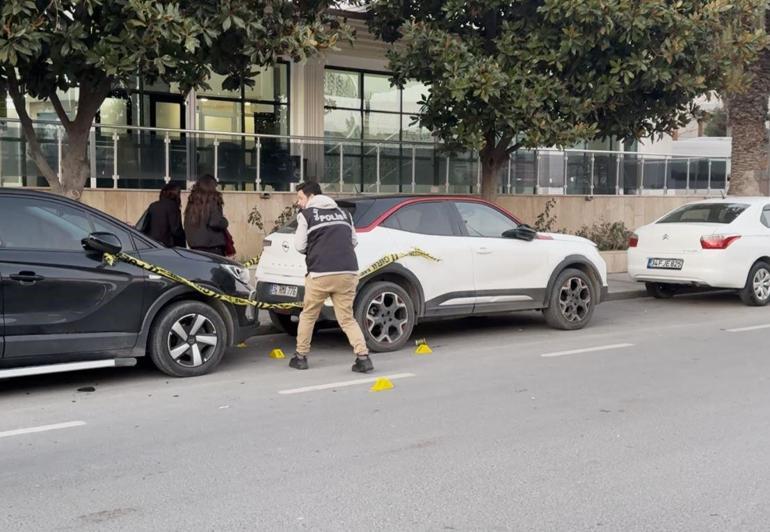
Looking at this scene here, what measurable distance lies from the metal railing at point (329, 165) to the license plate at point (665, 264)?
4.19 metres

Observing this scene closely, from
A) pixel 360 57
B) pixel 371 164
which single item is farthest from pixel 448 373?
pixel 360 57

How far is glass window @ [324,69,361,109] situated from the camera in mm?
18484

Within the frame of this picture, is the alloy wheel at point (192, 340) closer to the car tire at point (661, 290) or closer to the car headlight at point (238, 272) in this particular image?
the car headlight at point (238, 272)

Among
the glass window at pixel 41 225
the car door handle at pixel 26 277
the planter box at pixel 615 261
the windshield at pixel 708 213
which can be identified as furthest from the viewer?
the planter box at pixel 615 261

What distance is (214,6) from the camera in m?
8.67

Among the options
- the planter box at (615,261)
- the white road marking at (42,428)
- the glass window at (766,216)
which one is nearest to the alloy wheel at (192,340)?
the white road marking at (42,428)

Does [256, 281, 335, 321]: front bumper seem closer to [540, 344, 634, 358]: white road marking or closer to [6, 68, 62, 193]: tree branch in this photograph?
[540, 344, 634, 358]: white road marking

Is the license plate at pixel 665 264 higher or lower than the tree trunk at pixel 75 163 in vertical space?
lower

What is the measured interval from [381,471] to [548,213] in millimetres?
12931

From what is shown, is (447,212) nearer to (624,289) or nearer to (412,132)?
(624,289)

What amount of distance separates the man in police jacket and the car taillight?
20.6 ft

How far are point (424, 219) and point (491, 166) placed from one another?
5.59m

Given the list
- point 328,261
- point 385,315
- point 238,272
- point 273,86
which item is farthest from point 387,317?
point 273,86

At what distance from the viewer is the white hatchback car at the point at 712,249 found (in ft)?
38.3
